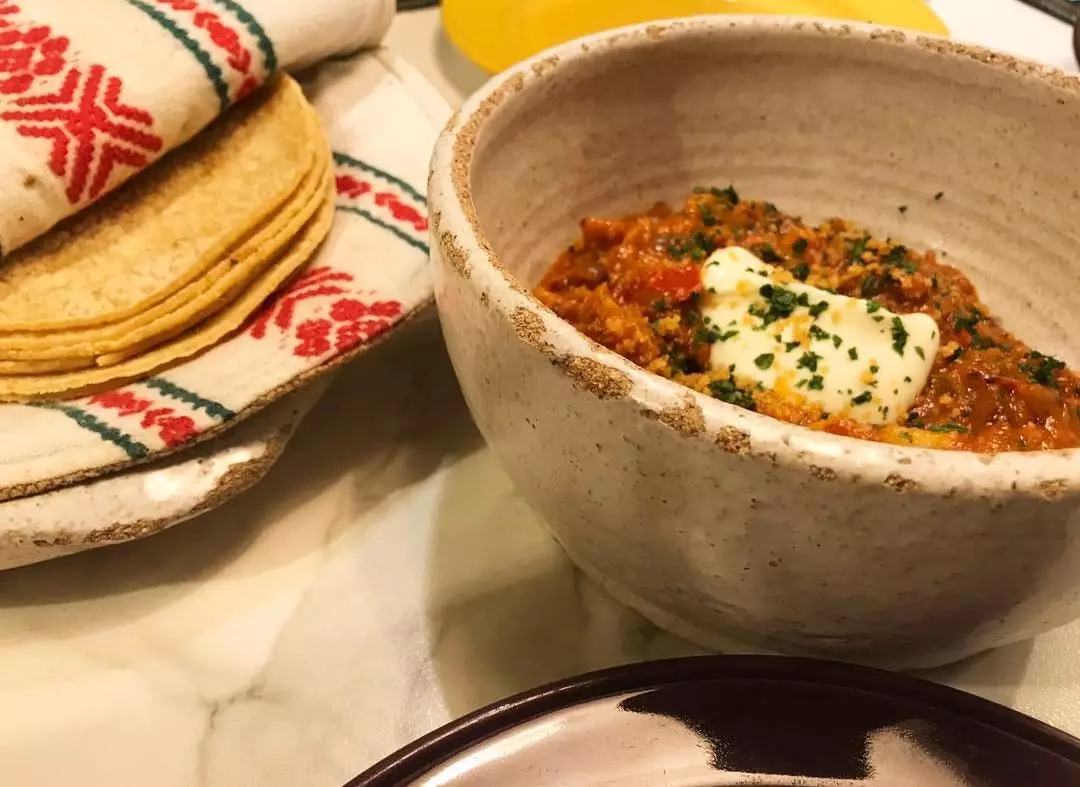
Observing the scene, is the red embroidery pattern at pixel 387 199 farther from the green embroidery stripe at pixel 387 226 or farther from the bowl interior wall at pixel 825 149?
the bowl interior wall at pixel 825 149

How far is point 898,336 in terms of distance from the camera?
2.63 feet

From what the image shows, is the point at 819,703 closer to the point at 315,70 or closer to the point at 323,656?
the point at 323,656

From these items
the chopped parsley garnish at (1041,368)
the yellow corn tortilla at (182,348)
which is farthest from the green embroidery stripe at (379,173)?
the chopped parsley garnish at (1041,368)

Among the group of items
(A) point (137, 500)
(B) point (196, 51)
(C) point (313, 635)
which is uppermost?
(B) point (196, 51)

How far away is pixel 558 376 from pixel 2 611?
52 centimetres

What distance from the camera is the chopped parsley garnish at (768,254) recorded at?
3.04 feet

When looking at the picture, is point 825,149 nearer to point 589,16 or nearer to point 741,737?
point 589,16

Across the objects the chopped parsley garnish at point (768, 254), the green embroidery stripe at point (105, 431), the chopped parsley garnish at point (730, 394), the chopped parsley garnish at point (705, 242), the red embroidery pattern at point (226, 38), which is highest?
the red embroidery pattern at point (226, 38)

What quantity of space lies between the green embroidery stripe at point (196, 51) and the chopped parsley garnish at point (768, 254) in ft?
1.79

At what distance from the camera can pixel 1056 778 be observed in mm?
563

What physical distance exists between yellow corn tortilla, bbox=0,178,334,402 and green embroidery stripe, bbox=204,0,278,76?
0.69ft

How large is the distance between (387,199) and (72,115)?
291 mm

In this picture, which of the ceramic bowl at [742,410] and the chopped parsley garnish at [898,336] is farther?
the chopped parsley garnish at [898,336]

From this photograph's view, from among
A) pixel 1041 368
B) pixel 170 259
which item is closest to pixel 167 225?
pixel 170 259
